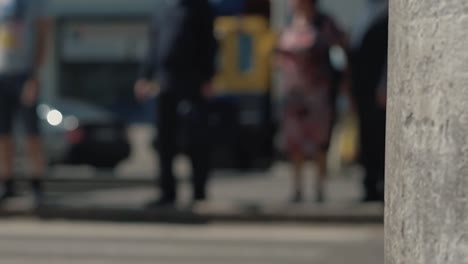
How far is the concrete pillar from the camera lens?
7.14 feet

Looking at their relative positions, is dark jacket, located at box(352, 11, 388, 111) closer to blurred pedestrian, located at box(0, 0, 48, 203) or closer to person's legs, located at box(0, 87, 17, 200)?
blurred pedestrian, located at box(0, 0, 48, 203)

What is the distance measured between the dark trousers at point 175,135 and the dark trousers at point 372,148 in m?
1.23

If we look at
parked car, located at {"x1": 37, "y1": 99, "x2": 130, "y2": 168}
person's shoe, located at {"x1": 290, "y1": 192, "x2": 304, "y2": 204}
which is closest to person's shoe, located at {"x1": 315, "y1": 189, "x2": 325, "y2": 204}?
person's shoe, located at {"x1": 290, "y1": 192, "x2": 304, "y2": 204}

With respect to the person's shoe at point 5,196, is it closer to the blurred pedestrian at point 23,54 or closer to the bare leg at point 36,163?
the bare leg at point 36,163

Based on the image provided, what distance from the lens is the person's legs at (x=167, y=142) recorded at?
885 cm

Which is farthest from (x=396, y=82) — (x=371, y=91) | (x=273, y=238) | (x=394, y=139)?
(x=371, y=91)

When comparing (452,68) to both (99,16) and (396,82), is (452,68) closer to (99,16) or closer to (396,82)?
(396,82)

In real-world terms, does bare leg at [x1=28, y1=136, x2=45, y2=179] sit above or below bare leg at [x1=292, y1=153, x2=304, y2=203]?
above

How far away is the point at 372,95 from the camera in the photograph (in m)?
8.88

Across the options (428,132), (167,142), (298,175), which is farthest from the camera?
(298,175)

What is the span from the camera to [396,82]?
91.5 inches

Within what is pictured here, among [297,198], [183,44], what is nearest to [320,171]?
[297,198]

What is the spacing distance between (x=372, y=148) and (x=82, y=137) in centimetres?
876

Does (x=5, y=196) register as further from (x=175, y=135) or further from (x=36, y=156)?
(x=175, y=135)
